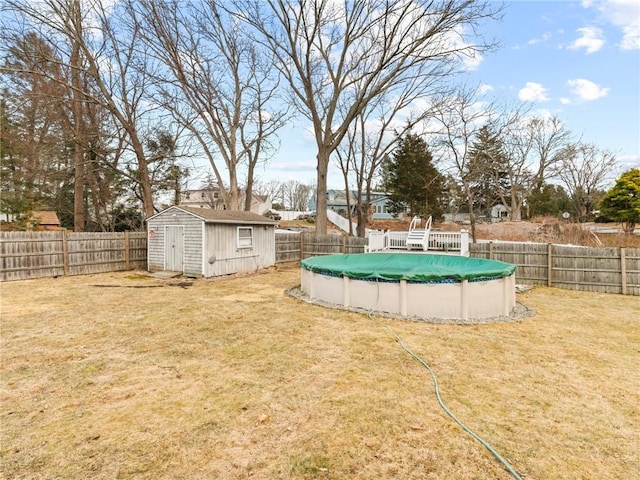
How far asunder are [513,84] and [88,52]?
19133mm

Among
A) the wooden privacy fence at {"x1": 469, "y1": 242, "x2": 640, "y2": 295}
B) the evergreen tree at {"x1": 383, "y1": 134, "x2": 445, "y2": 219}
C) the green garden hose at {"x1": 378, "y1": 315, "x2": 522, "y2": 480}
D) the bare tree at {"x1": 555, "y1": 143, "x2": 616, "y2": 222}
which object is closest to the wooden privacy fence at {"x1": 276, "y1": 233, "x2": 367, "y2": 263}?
the wooden privacy fence at {"x1": 469, "y1": 242, "x2": 640, "y2": 295}

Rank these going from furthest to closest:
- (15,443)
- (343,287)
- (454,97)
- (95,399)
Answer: (454,97) → (343,287) → (95,399) → (15,443)

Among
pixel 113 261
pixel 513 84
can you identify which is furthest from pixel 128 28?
pixel 513 84

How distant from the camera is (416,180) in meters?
26.8

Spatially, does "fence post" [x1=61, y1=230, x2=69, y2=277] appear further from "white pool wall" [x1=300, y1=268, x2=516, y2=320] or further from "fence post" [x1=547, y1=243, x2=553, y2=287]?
"fence post" [x1=547, y1=243, x2=553, y2=287]

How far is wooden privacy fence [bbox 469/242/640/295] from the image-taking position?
8758 millimetres

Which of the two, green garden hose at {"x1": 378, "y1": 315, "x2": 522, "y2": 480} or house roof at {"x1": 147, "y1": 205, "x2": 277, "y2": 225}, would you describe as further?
house roof at {"x1": 147, "y1": 205, "x2": 277, "y2": 225}

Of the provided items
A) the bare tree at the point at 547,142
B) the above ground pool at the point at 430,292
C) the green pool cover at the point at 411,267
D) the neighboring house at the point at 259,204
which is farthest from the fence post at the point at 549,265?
the neighboring house at the point at 259,204

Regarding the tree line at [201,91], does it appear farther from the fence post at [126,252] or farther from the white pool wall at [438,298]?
the white pool wall at [438,298]

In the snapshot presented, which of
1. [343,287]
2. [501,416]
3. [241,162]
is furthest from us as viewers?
[241,162]

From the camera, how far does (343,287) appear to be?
7.03m

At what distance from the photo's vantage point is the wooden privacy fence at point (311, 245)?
1449 centimetres

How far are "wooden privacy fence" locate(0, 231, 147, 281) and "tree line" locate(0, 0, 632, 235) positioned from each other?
12.6 feet

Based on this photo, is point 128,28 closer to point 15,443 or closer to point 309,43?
point 309,43
